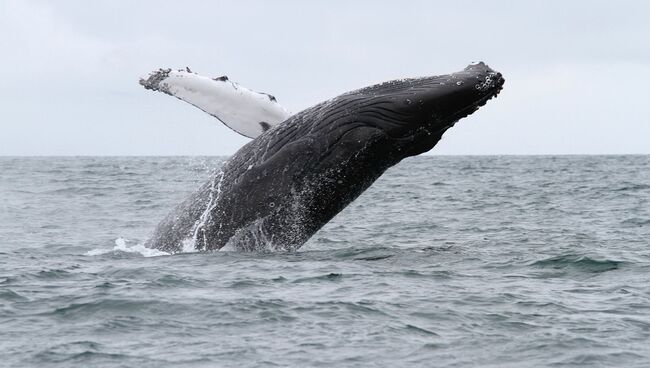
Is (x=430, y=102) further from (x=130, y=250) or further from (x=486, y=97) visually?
(x=130, y=250)

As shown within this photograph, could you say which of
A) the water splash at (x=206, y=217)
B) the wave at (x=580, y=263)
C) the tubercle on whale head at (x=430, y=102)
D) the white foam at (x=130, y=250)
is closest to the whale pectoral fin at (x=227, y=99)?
the water splash at (x=206, y=217)

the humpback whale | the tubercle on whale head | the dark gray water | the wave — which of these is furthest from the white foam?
the wave

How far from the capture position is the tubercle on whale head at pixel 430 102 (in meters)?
10.1

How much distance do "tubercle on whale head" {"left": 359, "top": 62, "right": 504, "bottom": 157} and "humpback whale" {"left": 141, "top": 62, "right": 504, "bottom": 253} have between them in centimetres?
1

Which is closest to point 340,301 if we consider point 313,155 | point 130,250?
point 313,155

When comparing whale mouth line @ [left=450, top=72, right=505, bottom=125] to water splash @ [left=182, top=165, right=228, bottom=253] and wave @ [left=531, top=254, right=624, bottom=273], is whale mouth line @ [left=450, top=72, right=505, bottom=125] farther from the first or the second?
water splash @ [left=182, top=165, right=228, bottom=253]

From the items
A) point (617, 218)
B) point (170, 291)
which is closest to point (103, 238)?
point (170, 291)

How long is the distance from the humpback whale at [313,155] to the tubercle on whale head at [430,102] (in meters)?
0.01

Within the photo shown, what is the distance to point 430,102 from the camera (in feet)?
33.5

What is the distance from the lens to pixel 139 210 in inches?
816

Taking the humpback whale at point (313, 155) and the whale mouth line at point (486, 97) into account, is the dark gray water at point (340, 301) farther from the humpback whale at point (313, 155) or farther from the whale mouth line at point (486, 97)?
the whale mouth line at point (486, 97)

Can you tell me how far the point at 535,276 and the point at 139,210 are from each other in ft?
39.3

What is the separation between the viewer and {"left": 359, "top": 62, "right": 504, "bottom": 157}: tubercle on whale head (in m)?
10.1

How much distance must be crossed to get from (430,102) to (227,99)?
8.15ft
